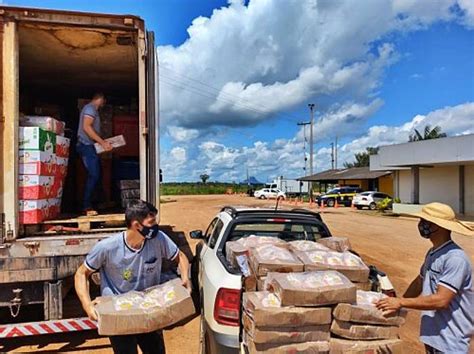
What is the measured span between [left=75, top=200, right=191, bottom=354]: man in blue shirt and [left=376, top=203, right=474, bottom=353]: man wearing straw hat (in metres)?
1.66

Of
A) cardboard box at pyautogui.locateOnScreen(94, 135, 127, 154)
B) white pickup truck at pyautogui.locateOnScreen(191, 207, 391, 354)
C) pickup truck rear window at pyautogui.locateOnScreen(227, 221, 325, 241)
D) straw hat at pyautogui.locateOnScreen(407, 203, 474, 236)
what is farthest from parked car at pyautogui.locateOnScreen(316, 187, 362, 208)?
straw hat at pyautogui.locateOnScreen(407, 203, 474, 236)

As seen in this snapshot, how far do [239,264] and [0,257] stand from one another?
254cm

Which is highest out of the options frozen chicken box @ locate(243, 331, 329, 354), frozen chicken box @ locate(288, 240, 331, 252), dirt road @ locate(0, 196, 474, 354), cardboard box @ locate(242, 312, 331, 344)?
frozen chicken box @ locate(288, 240, 331, 252)

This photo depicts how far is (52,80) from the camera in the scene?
801 centimetres

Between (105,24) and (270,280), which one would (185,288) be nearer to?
(270,280)

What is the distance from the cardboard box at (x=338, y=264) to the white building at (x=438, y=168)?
21832 millimetres

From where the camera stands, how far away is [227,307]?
362cm

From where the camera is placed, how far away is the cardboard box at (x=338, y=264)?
3246 mm

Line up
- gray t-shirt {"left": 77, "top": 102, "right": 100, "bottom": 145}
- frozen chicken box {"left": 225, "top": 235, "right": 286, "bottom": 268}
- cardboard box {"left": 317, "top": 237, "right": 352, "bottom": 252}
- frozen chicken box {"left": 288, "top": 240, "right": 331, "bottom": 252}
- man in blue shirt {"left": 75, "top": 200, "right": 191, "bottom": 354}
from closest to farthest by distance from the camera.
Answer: man in blue shirt {"left": 75, "top": 200, "right": 191, "bottom": 354} < frozen chicken box {"left": 288, "top": 240, "right": 331, "bottom": 252} < frozen chicken box {"left": 225, "top": 235, "right": 286, "bottom": 268} < cardboard box {"left": 317, "top": 237, "right": 352, "bottom": 252} < gray t-shirt {"left": 77, "top": 102, "right": 100, "bottom": 145}

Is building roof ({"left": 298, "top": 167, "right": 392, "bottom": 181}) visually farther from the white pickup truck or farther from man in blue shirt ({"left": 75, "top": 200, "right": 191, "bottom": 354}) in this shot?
man in blue shirt ({"left": 75, "top": 200, "right": 191, "bottom": 354})

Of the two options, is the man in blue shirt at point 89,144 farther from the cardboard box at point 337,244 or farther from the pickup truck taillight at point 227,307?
the cardboard box at point 337,244

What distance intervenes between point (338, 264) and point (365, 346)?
0.69 metres

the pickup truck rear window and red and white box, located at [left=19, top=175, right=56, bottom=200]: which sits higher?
red and white box, located at [left=19, top=175, right=56, bottom=200]

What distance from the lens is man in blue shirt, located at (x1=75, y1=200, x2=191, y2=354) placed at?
3152 mm
